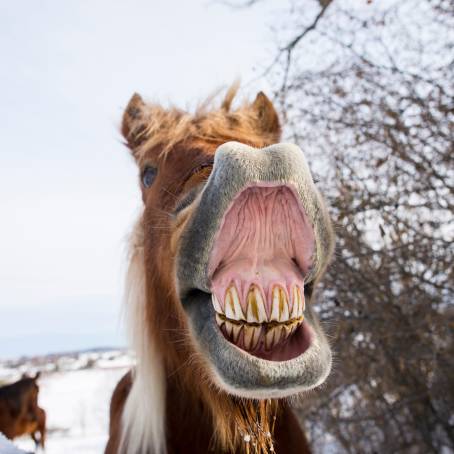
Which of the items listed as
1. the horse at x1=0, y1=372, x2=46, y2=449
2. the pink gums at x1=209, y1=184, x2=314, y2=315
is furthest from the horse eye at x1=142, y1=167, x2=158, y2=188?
the horse at x1=0, y1=372, x2=46, y2=449

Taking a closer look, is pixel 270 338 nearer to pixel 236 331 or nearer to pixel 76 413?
pixel 236 331

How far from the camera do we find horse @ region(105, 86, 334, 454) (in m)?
1.30

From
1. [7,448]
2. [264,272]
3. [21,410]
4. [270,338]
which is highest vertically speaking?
[264,272]

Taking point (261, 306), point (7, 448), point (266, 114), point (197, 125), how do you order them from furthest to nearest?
point (266, 114), point (197, 125), point (7, 448), point (261, 306)

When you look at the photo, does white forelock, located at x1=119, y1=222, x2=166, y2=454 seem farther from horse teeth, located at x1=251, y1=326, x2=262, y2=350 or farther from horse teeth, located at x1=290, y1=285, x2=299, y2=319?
horse teeth, located at x1=290, y1=285, x2=299, y2=319

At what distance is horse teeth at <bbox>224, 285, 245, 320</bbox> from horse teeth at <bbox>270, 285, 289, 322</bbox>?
0.33 feet

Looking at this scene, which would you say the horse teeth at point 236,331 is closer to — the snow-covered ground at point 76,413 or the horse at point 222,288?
the horse at point 222,288

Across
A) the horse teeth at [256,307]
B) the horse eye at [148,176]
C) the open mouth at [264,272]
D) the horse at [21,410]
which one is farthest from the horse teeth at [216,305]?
the horse at [21,410]

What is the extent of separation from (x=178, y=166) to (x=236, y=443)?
1.27 metres

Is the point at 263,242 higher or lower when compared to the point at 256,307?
higher

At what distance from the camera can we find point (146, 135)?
2.23m

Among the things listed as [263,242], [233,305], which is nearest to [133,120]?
[263,242]

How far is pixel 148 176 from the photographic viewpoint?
214 cm

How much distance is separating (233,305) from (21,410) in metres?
10.2
